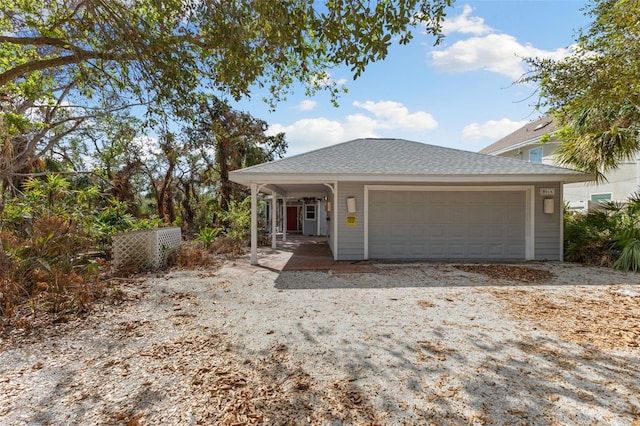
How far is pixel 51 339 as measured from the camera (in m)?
3.81

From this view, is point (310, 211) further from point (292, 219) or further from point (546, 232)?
point (546, 232)

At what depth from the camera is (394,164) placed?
29.5 ft

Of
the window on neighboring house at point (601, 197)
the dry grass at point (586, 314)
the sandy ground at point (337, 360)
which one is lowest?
the sandy ground at point (337, 360)

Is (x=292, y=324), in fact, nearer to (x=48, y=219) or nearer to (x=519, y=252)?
(x=48, y=219)

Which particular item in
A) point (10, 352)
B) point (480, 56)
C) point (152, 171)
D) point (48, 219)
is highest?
point (480, 56)

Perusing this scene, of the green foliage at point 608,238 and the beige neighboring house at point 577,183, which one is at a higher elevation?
the beige neighboring house at point 577,183

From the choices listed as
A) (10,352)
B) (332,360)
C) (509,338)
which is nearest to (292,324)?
(332,360)

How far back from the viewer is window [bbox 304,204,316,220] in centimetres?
1972

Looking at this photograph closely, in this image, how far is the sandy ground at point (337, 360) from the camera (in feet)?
7.95

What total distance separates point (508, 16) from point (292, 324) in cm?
748

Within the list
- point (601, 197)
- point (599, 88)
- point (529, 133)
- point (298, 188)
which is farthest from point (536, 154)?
point (298, 188)

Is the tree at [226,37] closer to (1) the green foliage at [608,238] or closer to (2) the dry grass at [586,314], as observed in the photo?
(2) the dry grass at [586,314]

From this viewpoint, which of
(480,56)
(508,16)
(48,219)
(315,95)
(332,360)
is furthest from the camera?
(480,56)

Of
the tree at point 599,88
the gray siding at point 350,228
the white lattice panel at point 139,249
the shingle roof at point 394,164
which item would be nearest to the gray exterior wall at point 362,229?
the gray siding at point 350,228
